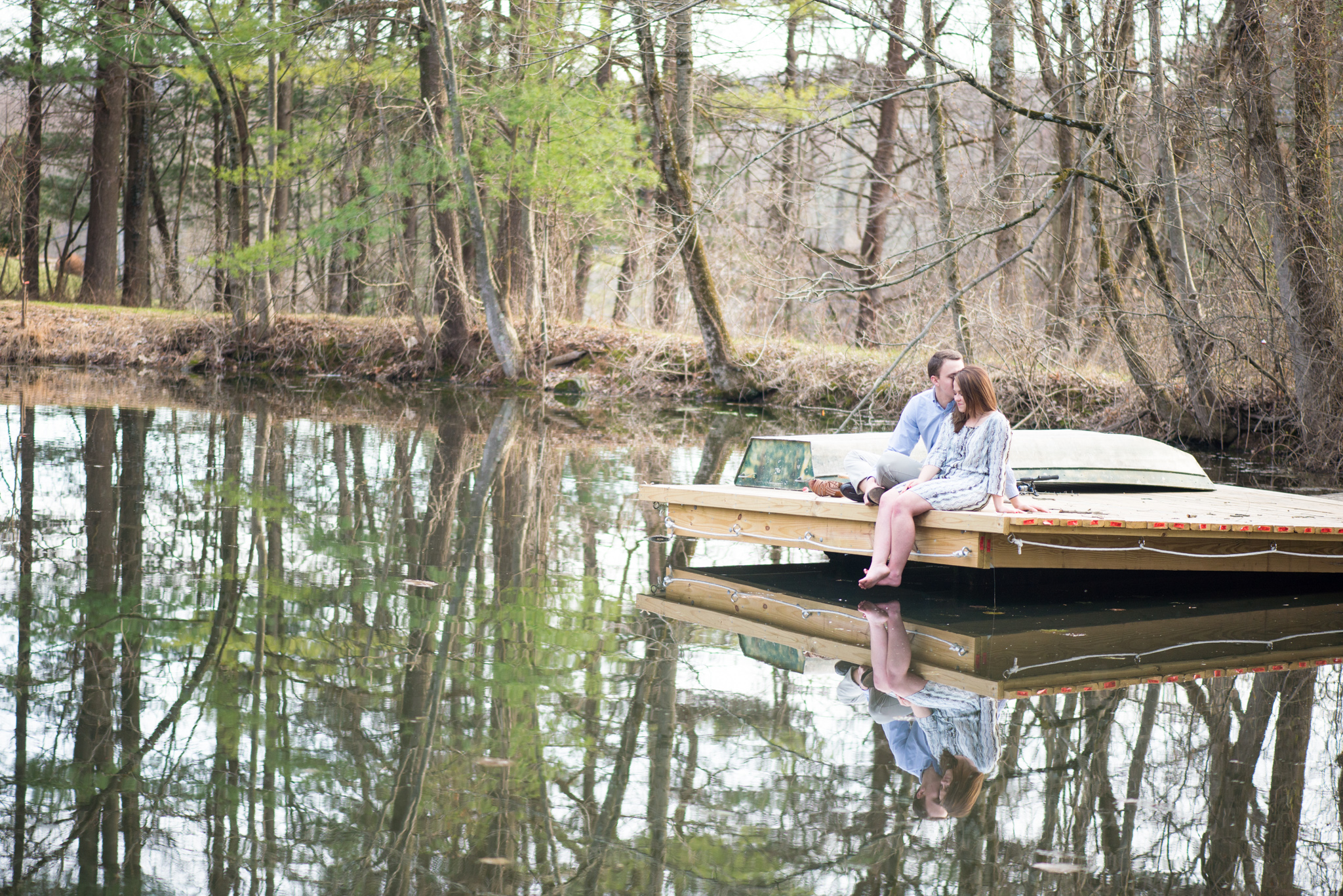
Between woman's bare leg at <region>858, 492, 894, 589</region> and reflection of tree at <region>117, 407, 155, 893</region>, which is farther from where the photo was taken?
woman's bare leg at <region>858, 492, 894, 589</region>

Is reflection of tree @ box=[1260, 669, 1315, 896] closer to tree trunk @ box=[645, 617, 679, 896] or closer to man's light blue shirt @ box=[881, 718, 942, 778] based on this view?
man's light blue shirt @ box=[881, 718, 942, 778]

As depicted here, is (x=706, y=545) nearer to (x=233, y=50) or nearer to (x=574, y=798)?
(x=574, y=798)

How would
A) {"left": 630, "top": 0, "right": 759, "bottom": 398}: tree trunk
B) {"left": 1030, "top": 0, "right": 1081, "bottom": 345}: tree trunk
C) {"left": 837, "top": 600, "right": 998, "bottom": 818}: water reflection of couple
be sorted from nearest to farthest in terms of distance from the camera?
{"left": 837, "top": 600, "right": 998, "bottom": 818}: water reflection of couple
{"left": 1030, "top": 0, "right": 1081, "bottom": 345}: tree trunk
{"left": 630, "top": 0, "right": 759, "bottom": 398}: tree trunk

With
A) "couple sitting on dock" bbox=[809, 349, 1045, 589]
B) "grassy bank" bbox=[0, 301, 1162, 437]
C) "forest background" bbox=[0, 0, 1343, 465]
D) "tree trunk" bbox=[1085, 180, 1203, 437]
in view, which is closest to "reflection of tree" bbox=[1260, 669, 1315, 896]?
"couple sitting on dock" bbox=[809, 349, 1045, 589]

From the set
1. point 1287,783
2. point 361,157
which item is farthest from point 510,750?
point 361,157

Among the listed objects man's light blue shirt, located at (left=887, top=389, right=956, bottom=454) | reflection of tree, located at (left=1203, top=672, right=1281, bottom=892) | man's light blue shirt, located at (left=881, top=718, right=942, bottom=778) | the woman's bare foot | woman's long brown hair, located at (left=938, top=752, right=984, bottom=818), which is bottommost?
reflection of tree, located at (left=1203, top=672, right=1281, bottom=892)

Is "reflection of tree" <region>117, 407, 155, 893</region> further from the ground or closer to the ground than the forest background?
closer to the ground

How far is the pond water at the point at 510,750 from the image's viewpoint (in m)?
2.92

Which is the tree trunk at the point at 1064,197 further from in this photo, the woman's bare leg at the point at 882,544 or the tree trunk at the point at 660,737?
the tree trunk at the point at 660,737

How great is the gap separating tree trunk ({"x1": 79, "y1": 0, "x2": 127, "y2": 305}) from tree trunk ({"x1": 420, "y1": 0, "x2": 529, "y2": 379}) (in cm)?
1069

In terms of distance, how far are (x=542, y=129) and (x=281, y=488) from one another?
12.0m

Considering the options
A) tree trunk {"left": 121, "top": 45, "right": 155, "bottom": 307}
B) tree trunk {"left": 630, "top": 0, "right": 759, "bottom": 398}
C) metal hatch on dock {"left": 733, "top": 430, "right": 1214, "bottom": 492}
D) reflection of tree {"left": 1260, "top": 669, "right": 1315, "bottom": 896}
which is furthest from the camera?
tree trunk {"left": 121, "top": 45, "right": 155, "bottom": 307}

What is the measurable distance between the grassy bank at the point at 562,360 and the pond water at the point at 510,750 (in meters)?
9.90

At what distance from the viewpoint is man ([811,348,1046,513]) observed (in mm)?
6527
